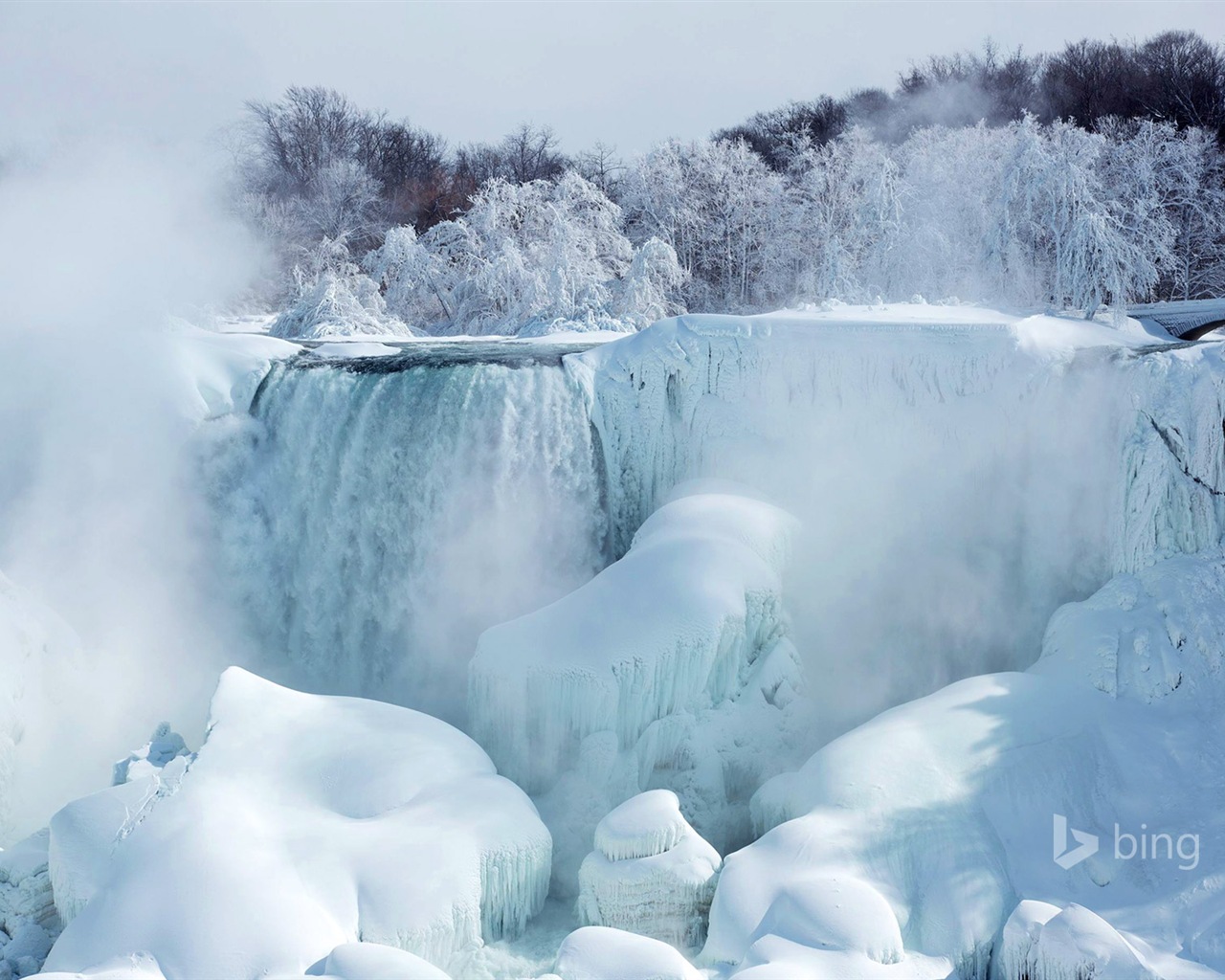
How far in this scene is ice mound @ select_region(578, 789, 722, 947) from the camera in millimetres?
5254

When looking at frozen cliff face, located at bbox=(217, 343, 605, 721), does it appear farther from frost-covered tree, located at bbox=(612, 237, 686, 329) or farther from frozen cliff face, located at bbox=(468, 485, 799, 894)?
frost-covered tree, located at bbox=(612, 237, 686, 329)

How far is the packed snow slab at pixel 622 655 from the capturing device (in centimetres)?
650

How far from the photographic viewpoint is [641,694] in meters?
6.53

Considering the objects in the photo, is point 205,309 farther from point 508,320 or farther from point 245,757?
point 245,757

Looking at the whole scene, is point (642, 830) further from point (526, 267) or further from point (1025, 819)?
point (526, 267)

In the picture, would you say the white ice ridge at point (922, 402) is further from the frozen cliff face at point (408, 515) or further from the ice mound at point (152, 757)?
the ice mound at point (152, 757)

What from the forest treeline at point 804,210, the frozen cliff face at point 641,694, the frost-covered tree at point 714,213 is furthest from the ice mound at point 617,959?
the frost-covered tree at point 714,213

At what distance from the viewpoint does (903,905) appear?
5.06m

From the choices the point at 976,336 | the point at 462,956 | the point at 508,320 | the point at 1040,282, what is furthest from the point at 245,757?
the point at 1040,282

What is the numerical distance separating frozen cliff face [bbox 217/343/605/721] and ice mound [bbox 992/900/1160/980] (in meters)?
5.18

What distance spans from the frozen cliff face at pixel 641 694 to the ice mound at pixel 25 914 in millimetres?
2737

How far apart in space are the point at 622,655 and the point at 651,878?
1.59m

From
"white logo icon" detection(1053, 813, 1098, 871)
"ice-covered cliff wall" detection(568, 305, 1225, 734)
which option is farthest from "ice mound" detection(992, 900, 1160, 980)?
"ice-covered cliff wall" detection(568, 305, 1225, 734)

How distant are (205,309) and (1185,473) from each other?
18.3 metres
